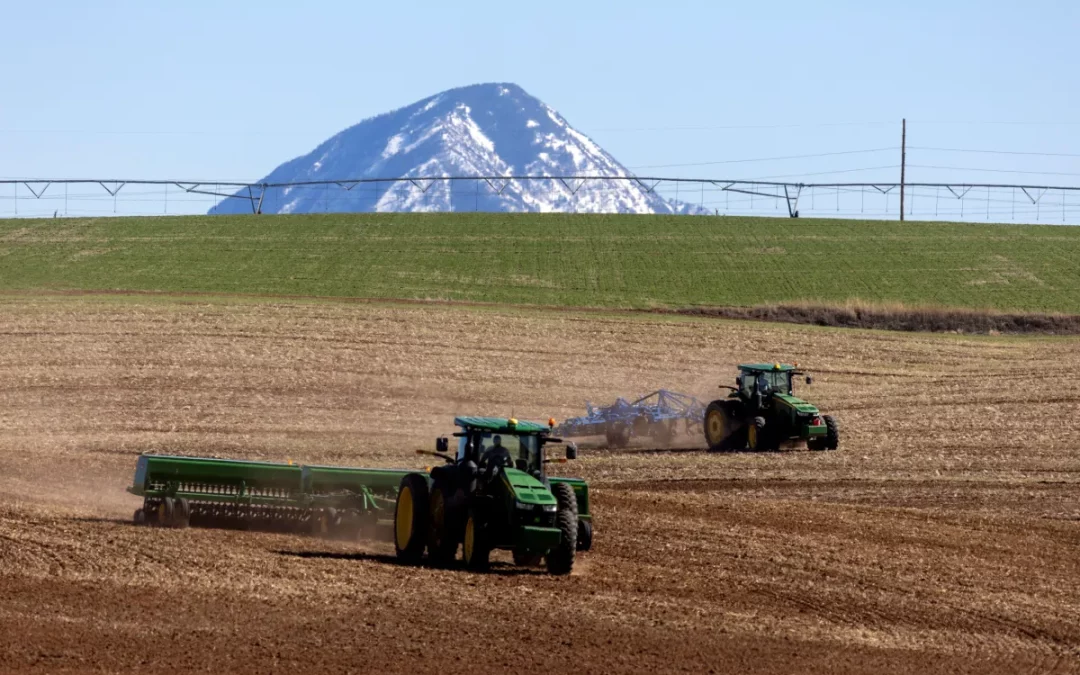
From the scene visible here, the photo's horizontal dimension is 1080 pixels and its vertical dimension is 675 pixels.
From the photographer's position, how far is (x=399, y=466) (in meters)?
28.2

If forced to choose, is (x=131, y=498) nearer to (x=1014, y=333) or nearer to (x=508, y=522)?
(x=508, y=522)

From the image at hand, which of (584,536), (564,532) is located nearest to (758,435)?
(584,536)

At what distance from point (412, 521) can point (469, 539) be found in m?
0.99

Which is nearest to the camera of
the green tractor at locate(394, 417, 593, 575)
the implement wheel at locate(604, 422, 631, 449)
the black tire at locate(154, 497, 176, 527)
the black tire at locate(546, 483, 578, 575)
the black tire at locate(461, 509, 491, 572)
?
the green tractor at locate(394, 417, 593, 575)

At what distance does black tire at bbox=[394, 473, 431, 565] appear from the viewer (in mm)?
17938

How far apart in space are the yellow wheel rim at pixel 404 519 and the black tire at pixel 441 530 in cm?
33

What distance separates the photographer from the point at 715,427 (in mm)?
31844

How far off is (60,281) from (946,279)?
39752 millimetres

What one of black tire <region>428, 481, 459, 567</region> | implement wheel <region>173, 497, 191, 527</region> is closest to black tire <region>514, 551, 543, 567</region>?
black tire <region>428, 481, 459, 567</region>

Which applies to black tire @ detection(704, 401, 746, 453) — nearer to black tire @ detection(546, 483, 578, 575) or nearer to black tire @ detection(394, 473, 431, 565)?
black tire @ detection(394, 473, 431, 565)

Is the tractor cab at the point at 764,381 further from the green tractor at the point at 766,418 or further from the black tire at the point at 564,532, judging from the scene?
the black tire at the point at 564,532

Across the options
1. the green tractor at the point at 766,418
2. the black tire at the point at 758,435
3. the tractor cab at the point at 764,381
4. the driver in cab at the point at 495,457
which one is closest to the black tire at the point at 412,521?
the driver in cab at the point at 495,457

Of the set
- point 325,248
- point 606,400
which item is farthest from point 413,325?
point 325,248

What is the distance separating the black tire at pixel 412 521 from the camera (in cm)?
1794
